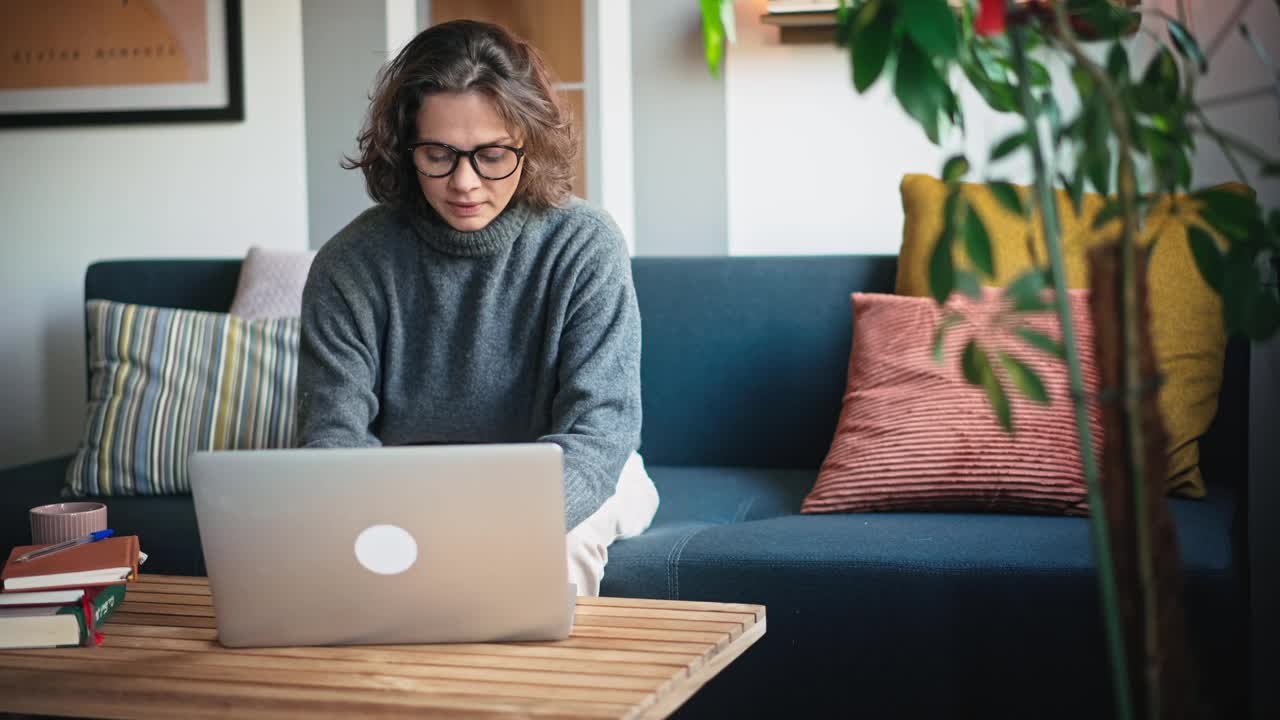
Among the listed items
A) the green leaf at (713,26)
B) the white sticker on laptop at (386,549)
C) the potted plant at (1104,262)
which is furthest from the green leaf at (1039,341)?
the white sticker on laptop at (386,549)

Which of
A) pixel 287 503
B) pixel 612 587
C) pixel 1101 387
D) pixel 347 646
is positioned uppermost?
pixel 1101 387

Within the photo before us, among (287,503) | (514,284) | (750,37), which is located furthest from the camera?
(750,37)

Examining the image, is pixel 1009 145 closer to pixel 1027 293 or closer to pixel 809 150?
pixel 1027 293

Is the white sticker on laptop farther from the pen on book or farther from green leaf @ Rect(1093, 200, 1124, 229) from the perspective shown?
green leaf @ Rect(1093, 200, 1124, 229)

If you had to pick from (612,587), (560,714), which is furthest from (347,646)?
(612,587)

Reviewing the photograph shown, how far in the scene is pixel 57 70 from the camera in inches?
122

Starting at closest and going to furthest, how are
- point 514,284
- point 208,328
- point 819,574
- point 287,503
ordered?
point 287,503, point 819,574, point 514,284, point 208,328

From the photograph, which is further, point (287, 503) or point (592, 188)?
point (592, 188)

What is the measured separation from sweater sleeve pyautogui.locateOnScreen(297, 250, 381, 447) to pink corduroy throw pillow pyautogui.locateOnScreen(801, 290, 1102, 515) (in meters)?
0.74

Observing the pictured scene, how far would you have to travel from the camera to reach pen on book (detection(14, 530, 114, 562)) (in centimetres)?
132

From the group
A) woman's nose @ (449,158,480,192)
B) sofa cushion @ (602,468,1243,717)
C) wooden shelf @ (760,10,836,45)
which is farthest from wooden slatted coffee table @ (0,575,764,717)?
wooden shelf @ (760,10,836,45)

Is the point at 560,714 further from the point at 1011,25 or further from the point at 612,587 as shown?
the point at 612,587

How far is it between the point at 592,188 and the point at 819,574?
139 centimetres

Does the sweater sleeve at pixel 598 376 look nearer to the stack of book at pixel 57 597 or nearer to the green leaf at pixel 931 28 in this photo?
the stack of book at pixel 57 597
